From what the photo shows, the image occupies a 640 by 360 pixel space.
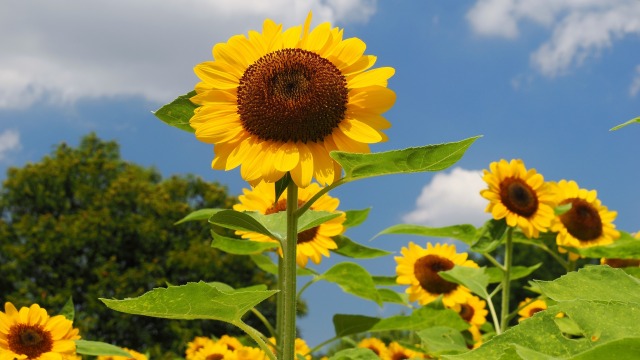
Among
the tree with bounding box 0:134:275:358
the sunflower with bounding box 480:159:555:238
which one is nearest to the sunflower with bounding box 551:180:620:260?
the sunflower with bounding box 480:159:555:238

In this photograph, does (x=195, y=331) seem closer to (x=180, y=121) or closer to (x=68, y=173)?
(x=68, y=173)

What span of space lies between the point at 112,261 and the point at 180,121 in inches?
901

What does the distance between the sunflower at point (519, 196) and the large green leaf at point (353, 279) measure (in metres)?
1.47

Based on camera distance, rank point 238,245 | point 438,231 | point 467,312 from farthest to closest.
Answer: point 467,312
point 438,231
point 238,245

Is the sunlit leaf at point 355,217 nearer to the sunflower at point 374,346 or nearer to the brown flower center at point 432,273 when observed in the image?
the brown flower center at point 432,273

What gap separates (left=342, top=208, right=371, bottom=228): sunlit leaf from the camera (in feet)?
11.7

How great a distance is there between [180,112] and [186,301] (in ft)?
Result: 2.11

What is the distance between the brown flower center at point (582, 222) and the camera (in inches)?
189

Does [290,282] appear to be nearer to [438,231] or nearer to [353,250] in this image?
[353,250]

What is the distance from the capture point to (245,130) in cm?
204

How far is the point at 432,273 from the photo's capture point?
4926mm

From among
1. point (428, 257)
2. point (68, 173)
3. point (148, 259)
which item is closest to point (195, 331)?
point (148, 259)

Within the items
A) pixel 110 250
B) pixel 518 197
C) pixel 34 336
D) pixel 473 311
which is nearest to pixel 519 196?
pixel 518 197

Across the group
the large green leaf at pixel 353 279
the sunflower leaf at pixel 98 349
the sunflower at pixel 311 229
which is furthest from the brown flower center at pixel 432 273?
the sunflower leaf at pixel 98 349
